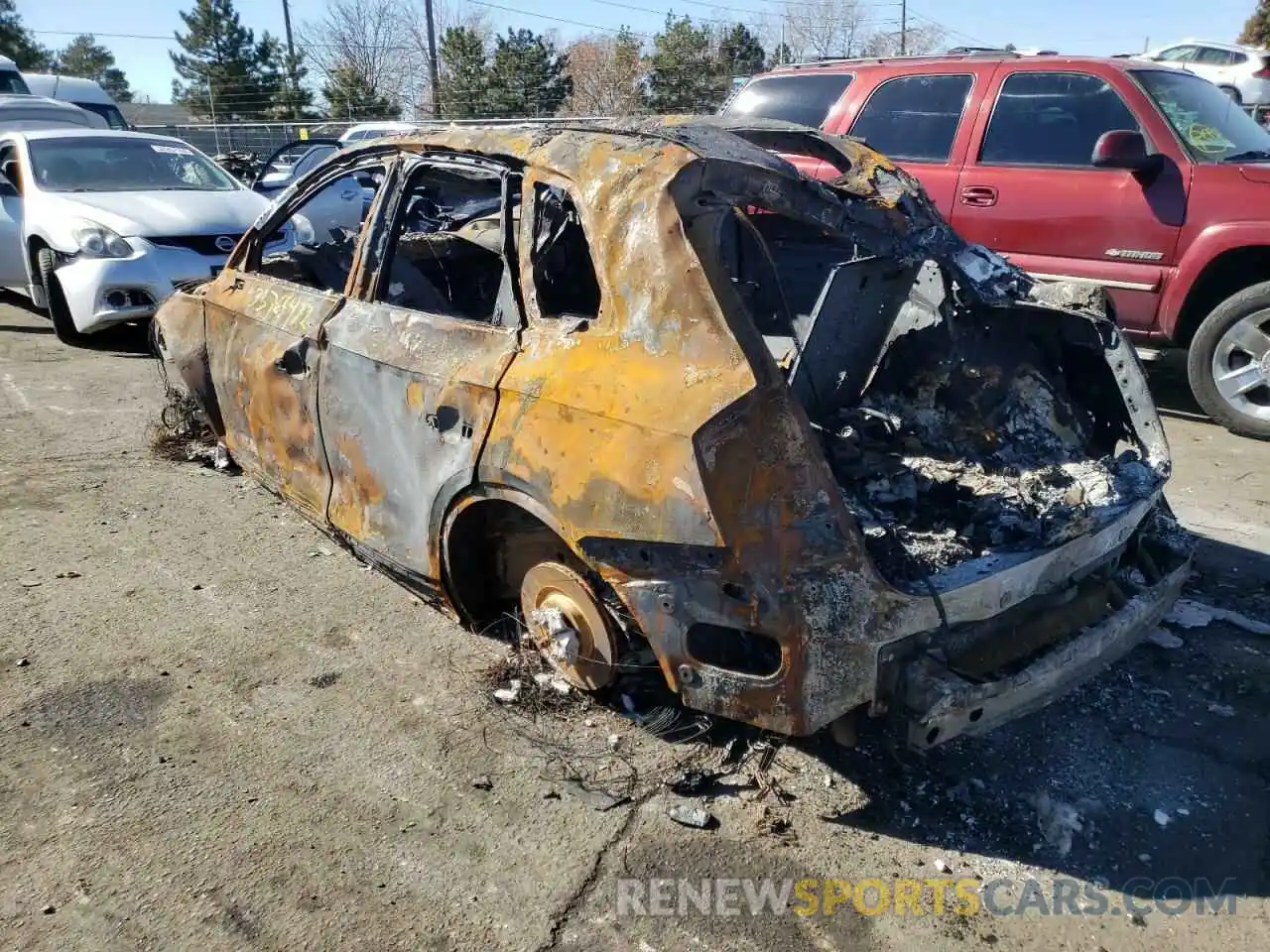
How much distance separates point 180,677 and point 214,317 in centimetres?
176

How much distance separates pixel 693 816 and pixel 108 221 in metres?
7.04

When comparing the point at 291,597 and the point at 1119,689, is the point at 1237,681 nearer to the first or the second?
the point at 1119,689

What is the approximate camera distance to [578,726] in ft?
10.2

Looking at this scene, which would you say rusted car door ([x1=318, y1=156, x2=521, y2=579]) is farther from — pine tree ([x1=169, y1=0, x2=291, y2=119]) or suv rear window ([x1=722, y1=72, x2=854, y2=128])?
pine tree ([x1=169, y1=0, x2=291, y2=119])

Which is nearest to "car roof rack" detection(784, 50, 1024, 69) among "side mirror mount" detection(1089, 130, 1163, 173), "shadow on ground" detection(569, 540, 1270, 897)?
"side mirror mount" detection(1089, 130, 1163, 173)

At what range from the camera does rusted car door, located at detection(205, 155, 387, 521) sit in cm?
372

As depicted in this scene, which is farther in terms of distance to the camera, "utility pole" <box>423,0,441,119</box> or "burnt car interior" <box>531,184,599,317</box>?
"utility pole" <box>423,0,441,119</box>

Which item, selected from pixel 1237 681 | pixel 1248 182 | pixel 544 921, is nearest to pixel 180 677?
pixel 544 921

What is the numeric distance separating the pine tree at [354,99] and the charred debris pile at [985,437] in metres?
38.3

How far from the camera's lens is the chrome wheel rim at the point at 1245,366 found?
568 cm

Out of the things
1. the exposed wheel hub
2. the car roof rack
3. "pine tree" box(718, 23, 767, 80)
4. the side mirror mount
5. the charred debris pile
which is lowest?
the exposed wheel hub

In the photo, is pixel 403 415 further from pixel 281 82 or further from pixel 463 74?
pixel 281 82

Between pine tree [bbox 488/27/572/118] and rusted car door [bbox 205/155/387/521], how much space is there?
1241 inches

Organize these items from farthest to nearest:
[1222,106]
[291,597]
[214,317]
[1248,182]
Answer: [1222,106] < [1248,182] < [214,317] < [291,597]
